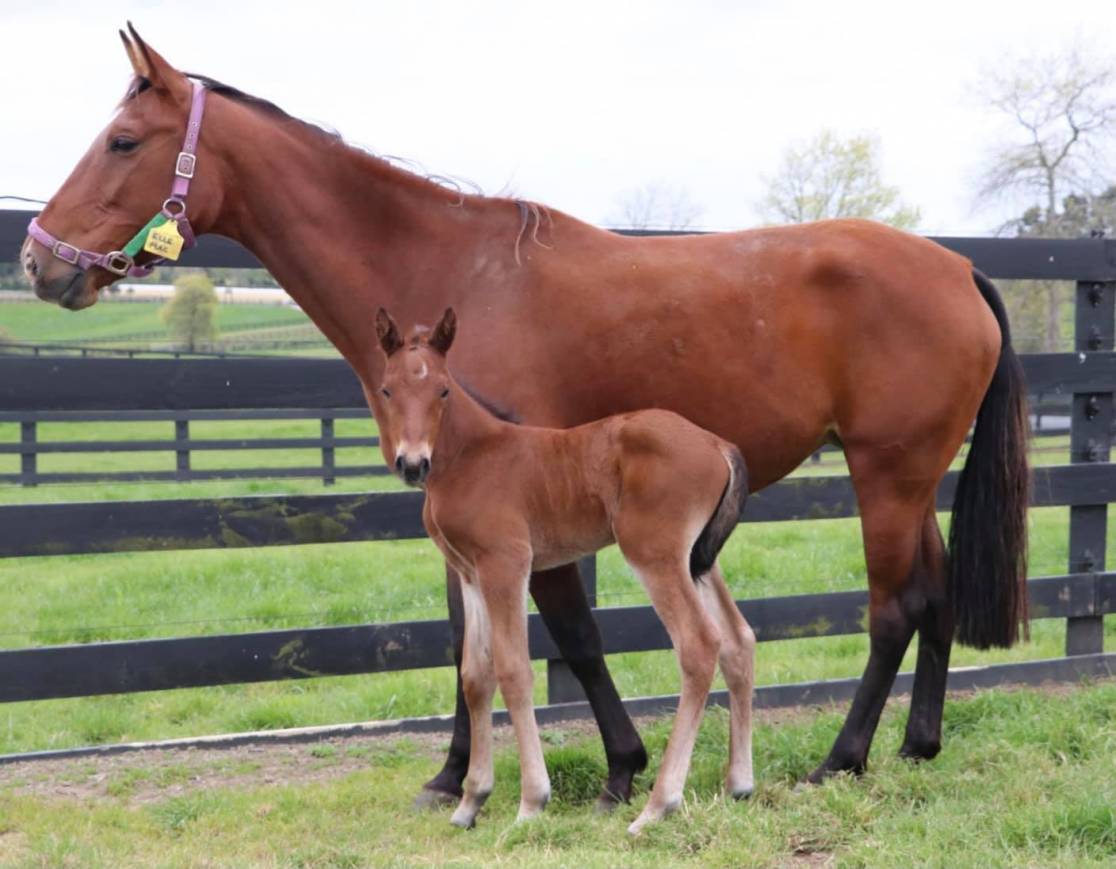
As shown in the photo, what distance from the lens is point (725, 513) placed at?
3695 millimetres

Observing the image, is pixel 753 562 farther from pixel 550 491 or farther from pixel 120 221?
pixel 120 221

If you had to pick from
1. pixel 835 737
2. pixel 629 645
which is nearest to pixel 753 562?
pixel 629 645

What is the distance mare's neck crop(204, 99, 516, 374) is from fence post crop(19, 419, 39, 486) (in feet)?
35.0

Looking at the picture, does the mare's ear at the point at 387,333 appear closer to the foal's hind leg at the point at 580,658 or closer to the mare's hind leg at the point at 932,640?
the foal's hind leg at the point at 580,658

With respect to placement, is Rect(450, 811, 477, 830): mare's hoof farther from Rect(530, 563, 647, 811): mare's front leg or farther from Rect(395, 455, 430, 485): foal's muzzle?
Rect(395, 455, 430, 485): foal's muzzle

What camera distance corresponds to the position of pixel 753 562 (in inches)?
311

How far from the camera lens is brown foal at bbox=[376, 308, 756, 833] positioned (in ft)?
11.7

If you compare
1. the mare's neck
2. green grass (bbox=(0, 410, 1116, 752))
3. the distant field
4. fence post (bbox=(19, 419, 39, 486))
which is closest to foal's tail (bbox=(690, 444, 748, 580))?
the mare's neck

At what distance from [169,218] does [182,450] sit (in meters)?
10.4

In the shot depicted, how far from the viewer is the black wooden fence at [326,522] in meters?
4.61

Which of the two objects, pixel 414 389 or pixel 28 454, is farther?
pixel 28 454

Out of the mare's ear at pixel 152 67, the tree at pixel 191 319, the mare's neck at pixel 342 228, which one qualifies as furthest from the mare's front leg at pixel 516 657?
the tree at pixel 191 319

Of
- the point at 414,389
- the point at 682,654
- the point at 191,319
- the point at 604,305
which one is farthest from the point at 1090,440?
the point at 191,319

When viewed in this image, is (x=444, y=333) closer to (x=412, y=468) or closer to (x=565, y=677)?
(x=412, y=468)
